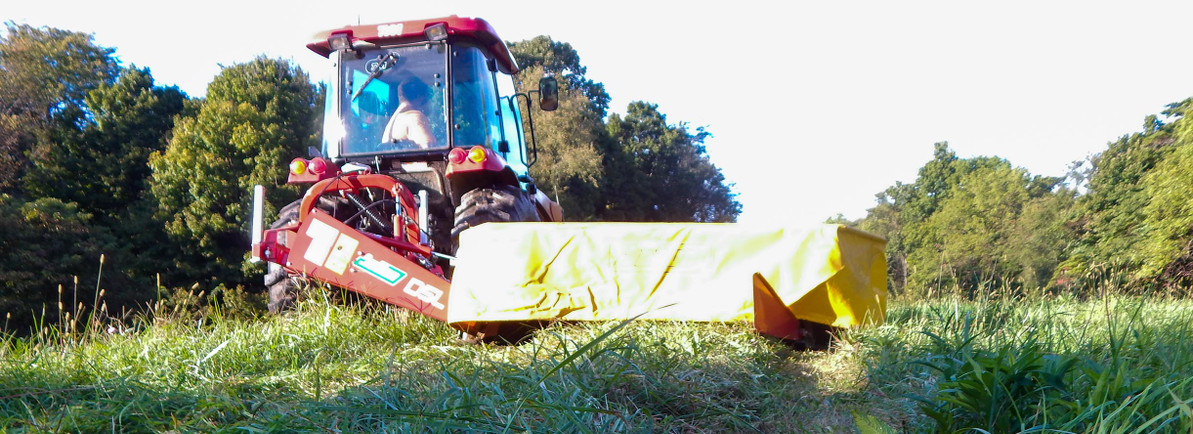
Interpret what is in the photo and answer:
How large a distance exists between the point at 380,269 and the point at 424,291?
30 cm

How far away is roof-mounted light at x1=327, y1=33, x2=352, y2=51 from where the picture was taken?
6789 mm

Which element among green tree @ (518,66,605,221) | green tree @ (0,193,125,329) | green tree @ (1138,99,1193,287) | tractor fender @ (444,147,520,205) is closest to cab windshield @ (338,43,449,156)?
tractor fender @ (444,147,520,205)

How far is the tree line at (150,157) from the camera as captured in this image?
63.4 ft

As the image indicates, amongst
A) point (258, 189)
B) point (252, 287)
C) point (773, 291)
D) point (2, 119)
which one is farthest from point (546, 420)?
point (2, 119)

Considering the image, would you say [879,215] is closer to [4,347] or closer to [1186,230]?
[1186,230]

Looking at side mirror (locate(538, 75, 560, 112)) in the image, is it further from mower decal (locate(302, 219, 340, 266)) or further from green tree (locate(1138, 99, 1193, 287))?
green tree (locate(1138, 99, 1193, 287))

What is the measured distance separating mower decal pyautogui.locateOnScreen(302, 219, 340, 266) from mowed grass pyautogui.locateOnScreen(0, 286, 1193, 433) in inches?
14.4

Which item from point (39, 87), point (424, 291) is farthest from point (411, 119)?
point (39, 87)

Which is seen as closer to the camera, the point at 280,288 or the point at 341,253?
the point at 341,253

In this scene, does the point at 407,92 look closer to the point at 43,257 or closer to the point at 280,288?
the point at 280,288

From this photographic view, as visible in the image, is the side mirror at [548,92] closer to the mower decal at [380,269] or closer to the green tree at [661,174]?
the mower decal at [380,269]

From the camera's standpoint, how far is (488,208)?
5.91 metres

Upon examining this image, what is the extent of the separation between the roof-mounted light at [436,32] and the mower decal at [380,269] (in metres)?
2.44

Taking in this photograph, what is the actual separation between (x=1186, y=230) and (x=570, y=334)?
637 inches
